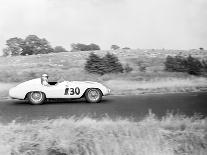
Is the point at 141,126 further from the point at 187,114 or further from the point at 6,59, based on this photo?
the point at 6,59

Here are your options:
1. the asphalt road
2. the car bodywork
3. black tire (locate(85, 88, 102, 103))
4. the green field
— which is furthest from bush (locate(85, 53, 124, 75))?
the car bodywork

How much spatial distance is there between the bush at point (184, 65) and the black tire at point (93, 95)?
1.92 meters

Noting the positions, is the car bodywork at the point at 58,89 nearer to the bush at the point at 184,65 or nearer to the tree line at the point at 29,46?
the tree line at the point at 29,46


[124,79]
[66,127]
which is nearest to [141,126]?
[66,127]

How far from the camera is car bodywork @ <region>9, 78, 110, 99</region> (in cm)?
971

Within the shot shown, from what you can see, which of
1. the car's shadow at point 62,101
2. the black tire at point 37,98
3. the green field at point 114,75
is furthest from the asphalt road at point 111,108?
the green field at point 114,75

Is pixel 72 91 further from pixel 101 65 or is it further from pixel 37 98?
pixel 101 65

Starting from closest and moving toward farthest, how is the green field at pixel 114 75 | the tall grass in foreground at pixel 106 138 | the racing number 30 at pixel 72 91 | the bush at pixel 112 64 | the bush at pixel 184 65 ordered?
the tall grass in foreground at pixel 106 138 → the bush at pixel 184 65 → the racing number 30 at pixel 72 91 → the green field at pixel 114 75 → the bush at pixel 112 64

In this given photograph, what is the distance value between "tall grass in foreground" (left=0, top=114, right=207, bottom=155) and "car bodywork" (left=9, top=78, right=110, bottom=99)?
11.4 ft

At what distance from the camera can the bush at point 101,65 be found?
38.4 ft

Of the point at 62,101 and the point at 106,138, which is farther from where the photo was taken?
the point at 62,101

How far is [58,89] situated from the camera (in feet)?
32.4

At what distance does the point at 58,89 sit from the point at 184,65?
10.7 ft

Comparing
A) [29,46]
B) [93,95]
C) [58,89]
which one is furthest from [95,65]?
[29,46]
